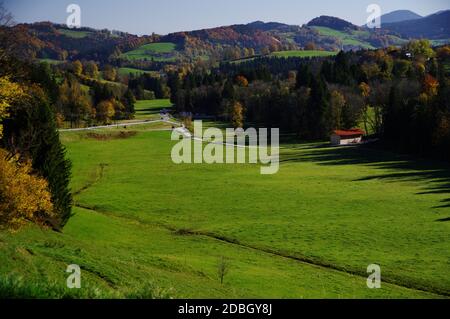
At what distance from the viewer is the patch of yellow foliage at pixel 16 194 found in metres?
29.6

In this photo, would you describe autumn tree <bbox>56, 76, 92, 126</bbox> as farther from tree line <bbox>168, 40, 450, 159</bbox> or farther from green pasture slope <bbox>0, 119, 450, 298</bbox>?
green pasture slope <bbox>0, 119, 450, 298</bbox>

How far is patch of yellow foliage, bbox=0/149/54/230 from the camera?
29.6 m

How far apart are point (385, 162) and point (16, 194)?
6599cm

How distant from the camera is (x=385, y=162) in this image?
82562 mm

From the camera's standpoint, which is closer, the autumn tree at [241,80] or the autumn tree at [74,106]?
the autumn tree at [74,106]

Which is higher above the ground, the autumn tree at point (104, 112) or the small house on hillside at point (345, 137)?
the autumn tree at point (104, 112)

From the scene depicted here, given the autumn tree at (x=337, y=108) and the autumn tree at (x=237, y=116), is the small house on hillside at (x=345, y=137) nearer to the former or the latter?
the autumn tree at (x=337, y=108)

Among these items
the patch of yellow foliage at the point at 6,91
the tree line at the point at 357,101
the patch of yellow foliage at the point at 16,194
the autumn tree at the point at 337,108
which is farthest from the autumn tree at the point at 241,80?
the patch of yellow foliage at the point at 6,91

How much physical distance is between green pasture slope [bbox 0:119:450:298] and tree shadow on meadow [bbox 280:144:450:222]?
31cm

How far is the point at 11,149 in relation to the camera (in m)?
35.0

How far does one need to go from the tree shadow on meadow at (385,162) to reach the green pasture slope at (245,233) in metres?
0.31

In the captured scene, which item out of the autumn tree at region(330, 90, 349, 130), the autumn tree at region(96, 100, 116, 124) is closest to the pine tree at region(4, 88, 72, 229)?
the autumn tree at region(330, 90, 349, 130)
